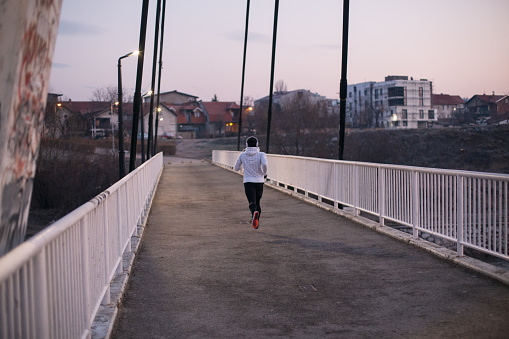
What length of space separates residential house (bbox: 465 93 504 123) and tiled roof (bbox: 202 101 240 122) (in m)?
61.6

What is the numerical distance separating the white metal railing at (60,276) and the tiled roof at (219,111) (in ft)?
405

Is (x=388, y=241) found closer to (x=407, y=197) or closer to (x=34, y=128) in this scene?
(x=407, y=197)

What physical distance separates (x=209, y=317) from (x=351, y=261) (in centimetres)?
307

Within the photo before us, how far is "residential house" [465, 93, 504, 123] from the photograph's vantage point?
15327cm

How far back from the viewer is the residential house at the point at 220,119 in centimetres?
12875

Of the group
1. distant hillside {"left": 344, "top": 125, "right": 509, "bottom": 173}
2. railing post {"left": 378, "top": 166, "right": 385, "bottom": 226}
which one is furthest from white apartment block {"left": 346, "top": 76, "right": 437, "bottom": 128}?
railing post {"left": 378, "top": 166, "right": 385, "bottom": 226}

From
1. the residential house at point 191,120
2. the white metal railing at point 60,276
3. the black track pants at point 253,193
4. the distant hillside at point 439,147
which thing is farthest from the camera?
the residential house at point 191,120

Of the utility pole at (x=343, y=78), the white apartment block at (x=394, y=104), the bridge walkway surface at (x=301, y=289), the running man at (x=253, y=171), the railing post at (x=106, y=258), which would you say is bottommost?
the bridge walkway surface at (x=301, y=289)

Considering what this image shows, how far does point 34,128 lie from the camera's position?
3.77 m

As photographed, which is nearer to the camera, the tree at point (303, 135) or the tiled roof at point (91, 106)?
the tree at point (303, 135)

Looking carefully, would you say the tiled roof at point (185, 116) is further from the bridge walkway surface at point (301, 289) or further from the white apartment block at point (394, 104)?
the bridge walkway surface at point (301, 289)

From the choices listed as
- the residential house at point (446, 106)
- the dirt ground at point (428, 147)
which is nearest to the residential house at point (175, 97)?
the dirt ground at point (428, 147)

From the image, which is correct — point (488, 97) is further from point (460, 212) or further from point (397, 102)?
point (460, 212)

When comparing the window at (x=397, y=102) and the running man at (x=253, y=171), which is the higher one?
the window at (x=397, y=102)
